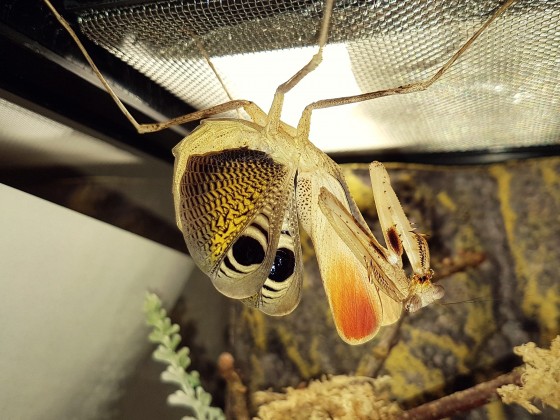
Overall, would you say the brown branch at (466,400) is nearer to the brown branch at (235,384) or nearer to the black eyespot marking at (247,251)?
the brown branch at (235,384)

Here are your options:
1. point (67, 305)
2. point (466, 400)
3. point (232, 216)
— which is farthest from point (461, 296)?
point (67, 305)

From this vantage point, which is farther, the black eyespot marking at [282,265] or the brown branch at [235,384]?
Answer: the brown branch at [235,384]

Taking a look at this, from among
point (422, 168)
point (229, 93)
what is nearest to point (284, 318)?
point (422, 168)

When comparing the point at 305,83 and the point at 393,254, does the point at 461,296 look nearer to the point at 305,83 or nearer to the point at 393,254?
the point at 393,254

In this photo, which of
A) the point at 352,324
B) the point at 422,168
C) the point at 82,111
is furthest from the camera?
the point at 422,168

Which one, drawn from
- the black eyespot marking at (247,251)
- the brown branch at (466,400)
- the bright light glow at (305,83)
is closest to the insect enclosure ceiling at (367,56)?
the bright light glow at (305,83)

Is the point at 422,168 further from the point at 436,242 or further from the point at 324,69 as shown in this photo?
the point at 324,69

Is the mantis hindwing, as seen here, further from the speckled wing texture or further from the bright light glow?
the bright light glow
